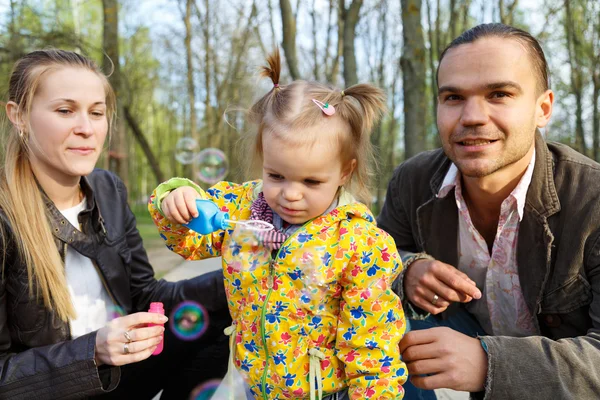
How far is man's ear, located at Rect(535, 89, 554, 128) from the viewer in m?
2.15

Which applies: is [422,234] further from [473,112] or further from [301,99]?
[301,99]

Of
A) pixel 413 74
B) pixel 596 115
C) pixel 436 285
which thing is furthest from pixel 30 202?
pixel 596 115

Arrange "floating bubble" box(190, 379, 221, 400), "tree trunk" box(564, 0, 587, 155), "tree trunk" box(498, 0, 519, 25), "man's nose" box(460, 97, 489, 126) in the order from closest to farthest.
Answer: "man's nose" box(460, 97, 489, 126) < "floating bubble" box(190, 379, 221, 400) < "tree trunk" box(498, 0, 519, 25) < "tree trunk" box(564, 0, 587, 155)

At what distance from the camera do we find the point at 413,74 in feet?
18.7

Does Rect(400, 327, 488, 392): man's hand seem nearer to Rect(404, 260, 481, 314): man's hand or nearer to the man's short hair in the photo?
Rect(404, 260, 481, 314): man's hand

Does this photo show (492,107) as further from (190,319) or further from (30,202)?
(30,202)

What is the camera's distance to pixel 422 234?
8.06 feet

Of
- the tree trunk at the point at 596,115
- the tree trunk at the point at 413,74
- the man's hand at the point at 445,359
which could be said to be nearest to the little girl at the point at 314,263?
the man's hand at the point at 445,359

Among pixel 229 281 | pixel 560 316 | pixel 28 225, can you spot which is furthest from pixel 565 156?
pixel 28 225

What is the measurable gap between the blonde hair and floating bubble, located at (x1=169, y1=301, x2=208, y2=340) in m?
0.47

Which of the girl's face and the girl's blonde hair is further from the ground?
the girl's blonde hair

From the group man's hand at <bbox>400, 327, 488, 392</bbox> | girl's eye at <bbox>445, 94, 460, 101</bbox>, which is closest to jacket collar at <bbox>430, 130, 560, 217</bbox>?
girl's eye at <bbox>445, 94, 460, 101</bbox>

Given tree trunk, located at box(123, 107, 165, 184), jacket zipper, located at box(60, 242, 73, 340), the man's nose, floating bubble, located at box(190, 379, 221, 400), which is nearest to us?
jacket zipper, located at box(60, 242, 73, 340)

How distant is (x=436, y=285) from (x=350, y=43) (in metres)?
5.23
